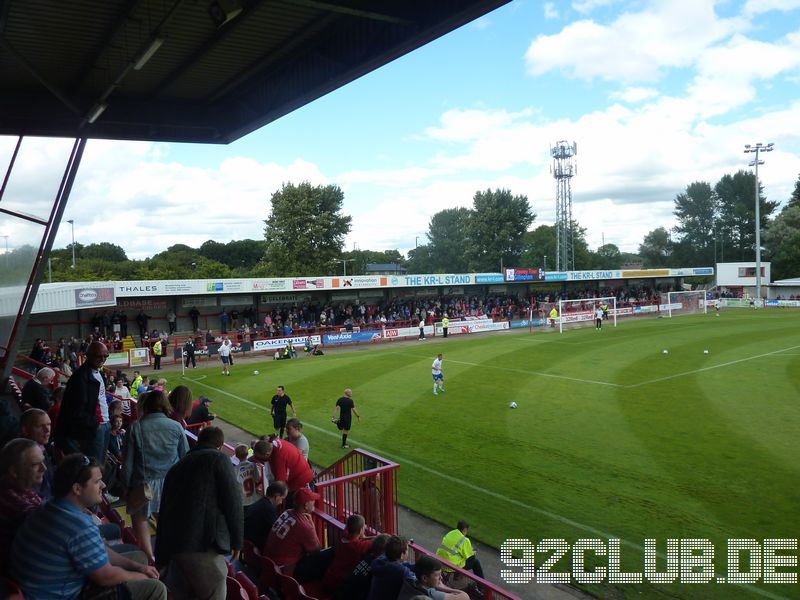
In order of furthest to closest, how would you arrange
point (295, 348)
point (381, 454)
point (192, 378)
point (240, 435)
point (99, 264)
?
point (99, 264) → point (295, 348) → point (192, 378) → point (240, 435) → point (381, 454)

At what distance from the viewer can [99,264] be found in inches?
2694

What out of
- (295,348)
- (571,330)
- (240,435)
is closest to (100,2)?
(240,435)

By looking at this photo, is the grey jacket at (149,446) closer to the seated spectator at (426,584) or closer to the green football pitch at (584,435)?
the seated spectator at (426,584)

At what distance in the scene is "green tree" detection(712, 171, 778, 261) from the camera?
303 ft

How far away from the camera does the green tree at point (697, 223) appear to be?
96.6 m

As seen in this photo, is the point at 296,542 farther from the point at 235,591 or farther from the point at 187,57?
the point at 187,57

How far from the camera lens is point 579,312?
4338cm

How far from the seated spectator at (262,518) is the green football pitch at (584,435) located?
4142 mm

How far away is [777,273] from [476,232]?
1688 inches

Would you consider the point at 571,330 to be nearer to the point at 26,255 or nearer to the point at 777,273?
the point at 26,255

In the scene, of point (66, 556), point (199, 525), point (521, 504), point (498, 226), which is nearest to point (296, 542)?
point (199, 525)

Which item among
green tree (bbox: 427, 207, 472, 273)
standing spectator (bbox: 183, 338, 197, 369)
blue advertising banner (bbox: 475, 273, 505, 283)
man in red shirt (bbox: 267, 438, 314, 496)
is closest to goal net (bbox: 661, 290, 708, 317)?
blue advertising banner (bbox: 475, 273, 505, 283)

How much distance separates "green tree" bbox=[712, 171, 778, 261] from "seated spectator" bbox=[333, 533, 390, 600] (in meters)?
102

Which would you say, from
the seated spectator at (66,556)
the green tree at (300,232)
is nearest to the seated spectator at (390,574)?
the seated spectator at (66,556)
